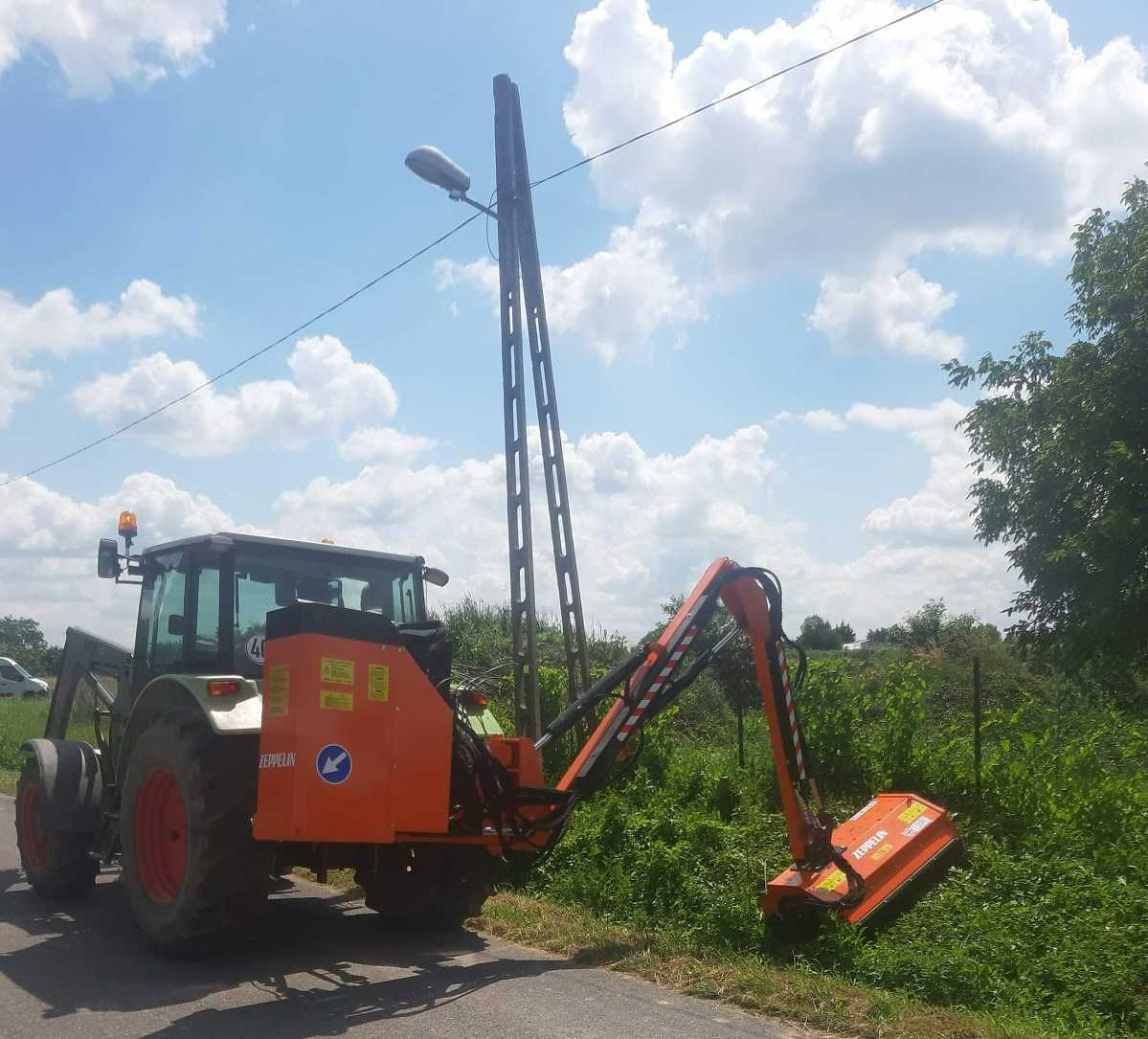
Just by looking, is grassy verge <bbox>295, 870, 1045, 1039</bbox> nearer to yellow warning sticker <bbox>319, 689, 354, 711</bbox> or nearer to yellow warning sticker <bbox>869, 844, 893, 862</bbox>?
yellow warning sticker <bbox>869, 844, 893, 862</bbox>

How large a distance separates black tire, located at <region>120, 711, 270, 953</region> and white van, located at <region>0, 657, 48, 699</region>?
41.4 meters

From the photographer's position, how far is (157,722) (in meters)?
6.73

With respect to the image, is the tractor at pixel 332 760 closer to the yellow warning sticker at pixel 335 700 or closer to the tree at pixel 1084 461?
the yellow warning sticker at pixel 335 700

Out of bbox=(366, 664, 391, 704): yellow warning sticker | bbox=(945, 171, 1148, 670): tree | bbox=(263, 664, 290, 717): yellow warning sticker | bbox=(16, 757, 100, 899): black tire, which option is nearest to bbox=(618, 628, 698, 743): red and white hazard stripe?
bbox=(366, 664, 391, 704): yellow warning sticker

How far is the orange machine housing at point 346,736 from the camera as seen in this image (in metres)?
5.68

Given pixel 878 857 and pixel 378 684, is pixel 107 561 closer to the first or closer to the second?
pixel 378 684

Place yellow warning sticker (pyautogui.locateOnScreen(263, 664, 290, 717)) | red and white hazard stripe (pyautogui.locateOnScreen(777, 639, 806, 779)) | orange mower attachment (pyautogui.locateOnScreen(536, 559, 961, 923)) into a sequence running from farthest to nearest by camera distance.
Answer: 1. red and white hazard stripe (pyautogui.locateOnScreen(777, 639, 806, 779))
2. orange mower attachment (pyautogui.locateOnScreen(536, 559, 961, 923))
3. yellow warning sticker (pyautogui.locateOnScreen(263, 664, 290, 717))

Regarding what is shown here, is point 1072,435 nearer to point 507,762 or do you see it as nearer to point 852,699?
point 852,699

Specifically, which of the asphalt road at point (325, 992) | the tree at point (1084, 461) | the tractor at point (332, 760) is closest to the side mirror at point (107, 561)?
the tractor at point (332, 760)

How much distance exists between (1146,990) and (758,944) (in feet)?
6.84

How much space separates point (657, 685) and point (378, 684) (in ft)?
6.78

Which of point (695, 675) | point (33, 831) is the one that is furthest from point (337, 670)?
point (33, 831)

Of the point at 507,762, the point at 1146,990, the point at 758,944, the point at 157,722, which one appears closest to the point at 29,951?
the point at 157,722

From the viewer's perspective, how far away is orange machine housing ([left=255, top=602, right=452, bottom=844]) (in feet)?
18.6
